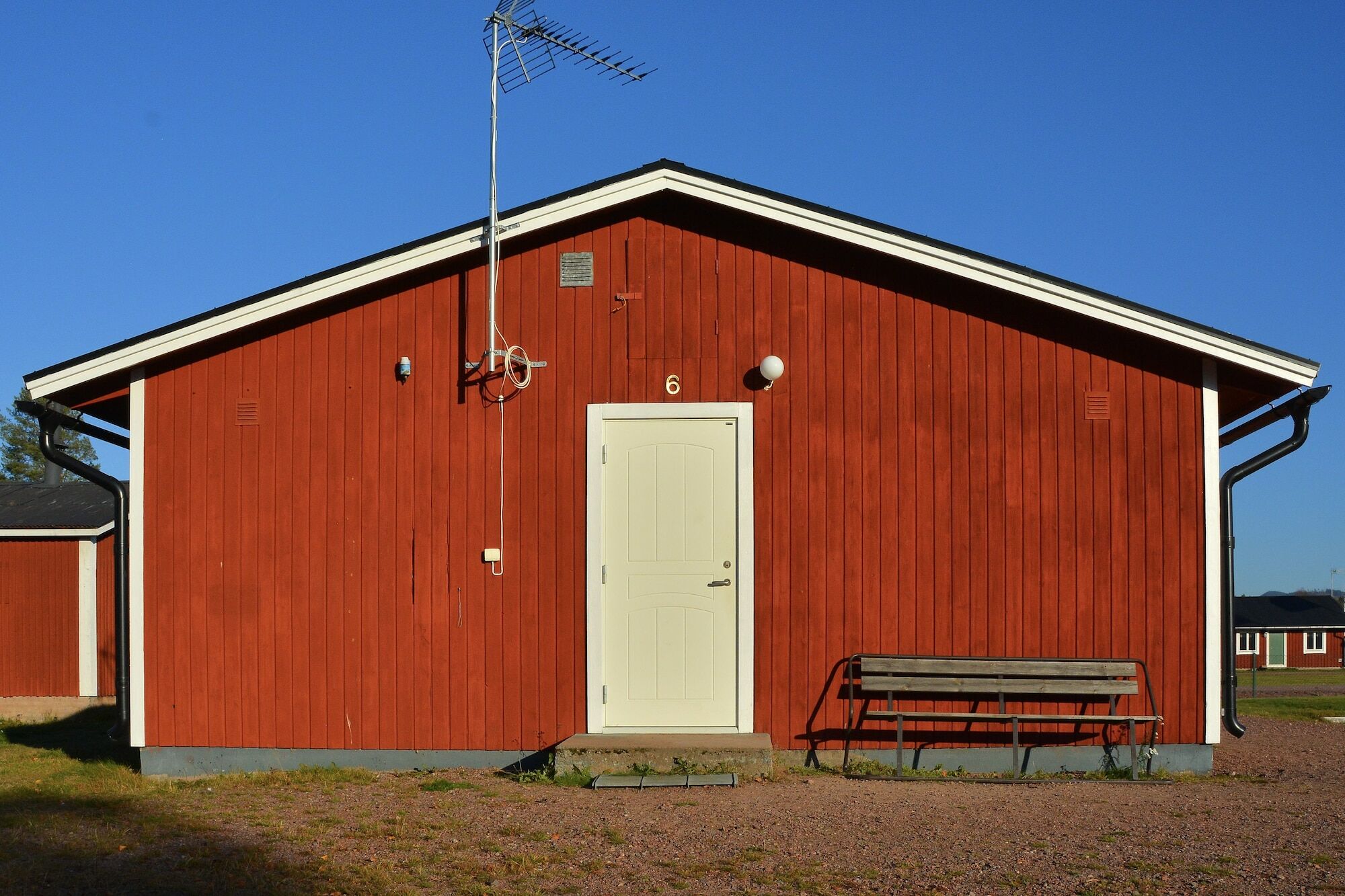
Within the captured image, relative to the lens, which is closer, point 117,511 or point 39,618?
point 117,511

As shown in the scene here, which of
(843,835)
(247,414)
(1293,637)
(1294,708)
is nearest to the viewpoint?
(843,835)

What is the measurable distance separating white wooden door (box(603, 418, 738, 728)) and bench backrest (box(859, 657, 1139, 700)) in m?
1.08

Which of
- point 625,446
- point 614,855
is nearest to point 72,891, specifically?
point 614,855

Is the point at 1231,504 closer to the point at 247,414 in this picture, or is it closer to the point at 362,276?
the point at 362,276

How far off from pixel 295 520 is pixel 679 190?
12.2ft

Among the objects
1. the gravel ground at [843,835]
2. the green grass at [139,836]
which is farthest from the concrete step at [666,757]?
the green grass at [139,836]

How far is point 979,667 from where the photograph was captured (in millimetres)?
8938

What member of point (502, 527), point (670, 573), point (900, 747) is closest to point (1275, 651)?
point (900, 747)

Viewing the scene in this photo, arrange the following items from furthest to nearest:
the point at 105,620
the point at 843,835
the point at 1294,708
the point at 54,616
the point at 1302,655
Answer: the point at 1302,655
the point at 105,620
the point at 54,616
the point at 1294,708
the point at 843,835

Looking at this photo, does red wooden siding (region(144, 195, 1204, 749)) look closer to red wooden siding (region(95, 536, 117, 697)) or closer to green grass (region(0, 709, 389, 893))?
green grass (region(0, 709, 389, 893))

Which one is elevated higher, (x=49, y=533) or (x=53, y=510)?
(x=53, y=510)

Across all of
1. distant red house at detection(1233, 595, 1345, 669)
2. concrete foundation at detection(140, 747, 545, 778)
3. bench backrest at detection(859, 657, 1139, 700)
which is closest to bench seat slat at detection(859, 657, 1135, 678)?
bench backrest at detection(859, 657, 1139, 700)

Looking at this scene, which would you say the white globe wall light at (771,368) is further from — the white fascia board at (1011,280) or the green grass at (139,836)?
the green grass at (139,836)

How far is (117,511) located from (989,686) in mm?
6710
